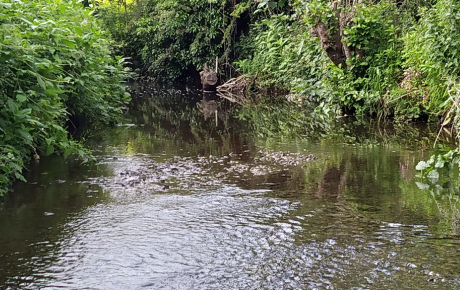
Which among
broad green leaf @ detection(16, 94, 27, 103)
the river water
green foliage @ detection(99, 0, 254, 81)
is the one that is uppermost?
green foliage @ detection(99, 0, 254, 81)

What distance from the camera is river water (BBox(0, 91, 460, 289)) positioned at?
3.39 metres

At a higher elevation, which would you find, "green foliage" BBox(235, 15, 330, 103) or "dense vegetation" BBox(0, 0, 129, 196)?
"green foliage" BBox(235, 15, 330, 103)

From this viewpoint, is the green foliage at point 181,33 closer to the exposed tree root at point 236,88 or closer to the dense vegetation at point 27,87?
the exposed tree root at point 236,88

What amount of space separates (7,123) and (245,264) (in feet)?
8.86

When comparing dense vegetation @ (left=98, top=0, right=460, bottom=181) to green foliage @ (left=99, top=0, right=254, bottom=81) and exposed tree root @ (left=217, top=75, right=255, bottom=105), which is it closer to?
exposed tree root @ (left=217, top=75, right=255, bottom=105)

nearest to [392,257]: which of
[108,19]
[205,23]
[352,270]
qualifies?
[352,270]

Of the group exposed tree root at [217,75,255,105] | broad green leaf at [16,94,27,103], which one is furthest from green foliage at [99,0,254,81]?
broad green leaf at [16,94,27,103]

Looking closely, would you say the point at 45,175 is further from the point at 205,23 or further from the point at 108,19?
the point at 108,19

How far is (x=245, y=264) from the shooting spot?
11.7 feet

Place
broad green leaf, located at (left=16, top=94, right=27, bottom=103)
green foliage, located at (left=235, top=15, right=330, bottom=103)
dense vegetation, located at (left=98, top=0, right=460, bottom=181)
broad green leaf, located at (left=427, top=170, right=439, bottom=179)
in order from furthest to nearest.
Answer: green foliage, located at (left=235, top=15, right=330, bottom=103) → dense vegetation, located at (left=98, top=0, right=460, bottom=181) → broad green leaf, located at (left=427, top=170, right=439, bottom=179) → broad green leaf, located at (left=16, top=94, right=27, bottom=103)

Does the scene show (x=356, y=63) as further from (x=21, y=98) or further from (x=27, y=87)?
(x=21, y=98)

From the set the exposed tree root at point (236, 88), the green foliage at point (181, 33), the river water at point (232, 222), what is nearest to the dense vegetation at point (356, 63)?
the exposed tree root at point (236, 88)

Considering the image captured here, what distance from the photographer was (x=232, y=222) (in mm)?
4414

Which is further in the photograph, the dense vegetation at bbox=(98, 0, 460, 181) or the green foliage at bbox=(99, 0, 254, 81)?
the green foliage at bbox=(99, 0, 254, 81)
